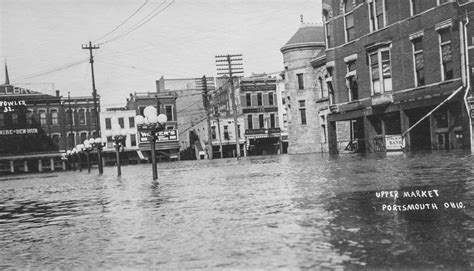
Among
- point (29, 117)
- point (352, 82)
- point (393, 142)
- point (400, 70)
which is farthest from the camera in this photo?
point (29, 117)

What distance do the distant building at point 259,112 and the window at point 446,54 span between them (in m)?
43.2

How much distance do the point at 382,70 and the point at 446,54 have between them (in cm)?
515

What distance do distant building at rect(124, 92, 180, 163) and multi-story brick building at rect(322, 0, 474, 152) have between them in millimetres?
37750

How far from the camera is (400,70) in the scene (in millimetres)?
28109

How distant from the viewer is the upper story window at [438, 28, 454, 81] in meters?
24.4

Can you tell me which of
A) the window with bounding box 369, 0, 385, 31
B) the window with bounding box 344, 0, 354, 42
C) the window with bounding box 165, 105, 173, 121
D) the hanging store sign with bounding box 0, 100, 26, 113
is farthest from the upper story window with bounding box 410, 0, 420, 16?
the hanging store sign with bounding box 0, 100, 26, 113

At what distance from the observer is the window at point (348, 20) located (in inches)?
1280

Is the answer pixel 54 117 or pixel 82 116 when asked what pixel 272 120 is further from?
pixel 54 117

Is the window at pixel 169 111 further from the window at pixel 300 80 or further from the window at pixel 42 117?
the window at pixel 300 80

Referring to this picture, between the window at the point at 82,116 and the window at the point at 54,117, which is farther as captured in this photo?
the window at the point at 82,116

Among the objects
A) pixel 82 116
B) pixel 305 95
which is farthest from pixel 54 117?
pixel 305 95

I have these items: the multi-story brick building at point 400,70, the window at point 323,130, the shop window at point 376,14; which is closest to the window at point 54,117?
the window at point 323,130

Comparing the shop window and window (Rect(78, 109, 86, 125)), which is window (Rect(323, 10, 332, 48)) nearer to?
the shop window

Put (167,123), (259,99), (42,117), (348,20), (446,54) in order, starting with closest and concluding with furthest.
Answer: (446,54) → (348,20) → (259,99) → (42,117) → (167,123)
